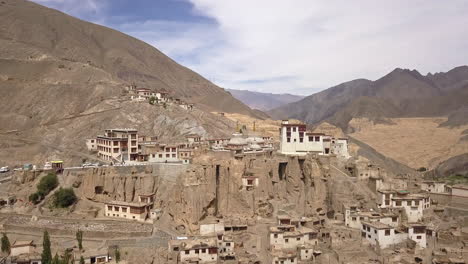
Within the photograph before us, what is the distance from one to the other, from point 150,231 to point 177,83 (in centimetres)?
10953

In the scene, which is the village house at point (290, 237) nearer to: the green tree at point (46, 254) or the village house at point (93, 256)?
the village house at point (93, 256)

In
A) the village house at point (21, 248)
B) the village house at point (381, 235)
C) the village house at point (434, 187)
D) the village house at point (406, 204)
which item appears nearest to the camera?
the village house at point (21, 248)

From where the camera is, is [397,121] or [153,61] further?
[153,61]

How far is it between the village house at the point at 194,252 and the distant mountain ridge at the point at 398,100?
82.9 m

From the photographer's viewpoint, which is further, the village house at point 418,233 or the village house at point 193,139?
the village house at point 193,139

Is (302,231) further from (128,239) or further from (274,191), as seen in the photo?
(128,239)

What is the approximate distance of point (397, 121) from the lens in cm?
10862

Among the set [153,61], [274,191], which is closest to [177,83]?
[153,61]

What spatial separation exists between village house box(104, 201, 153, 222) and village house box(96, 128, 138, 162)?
758 cm

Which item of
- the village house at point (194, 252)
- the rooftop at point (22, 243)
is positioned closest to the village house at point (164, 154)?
the village house at point (194, 252)

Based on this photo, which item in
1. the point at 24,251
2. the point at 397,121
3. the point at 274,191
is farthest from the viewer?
the point at 397,121

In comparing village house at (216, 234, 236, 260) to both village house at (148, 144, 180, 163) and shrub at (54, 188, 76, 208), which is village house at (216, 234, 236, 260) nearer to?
village house at (148, 144, 180, 163)

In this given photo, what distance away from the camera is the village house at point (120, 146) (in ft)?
144

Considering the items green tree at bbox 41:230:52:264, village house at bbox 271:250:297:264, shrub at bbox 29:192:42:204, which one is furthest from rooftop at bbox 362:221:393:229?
shrub at bbox 29:192:42:204
